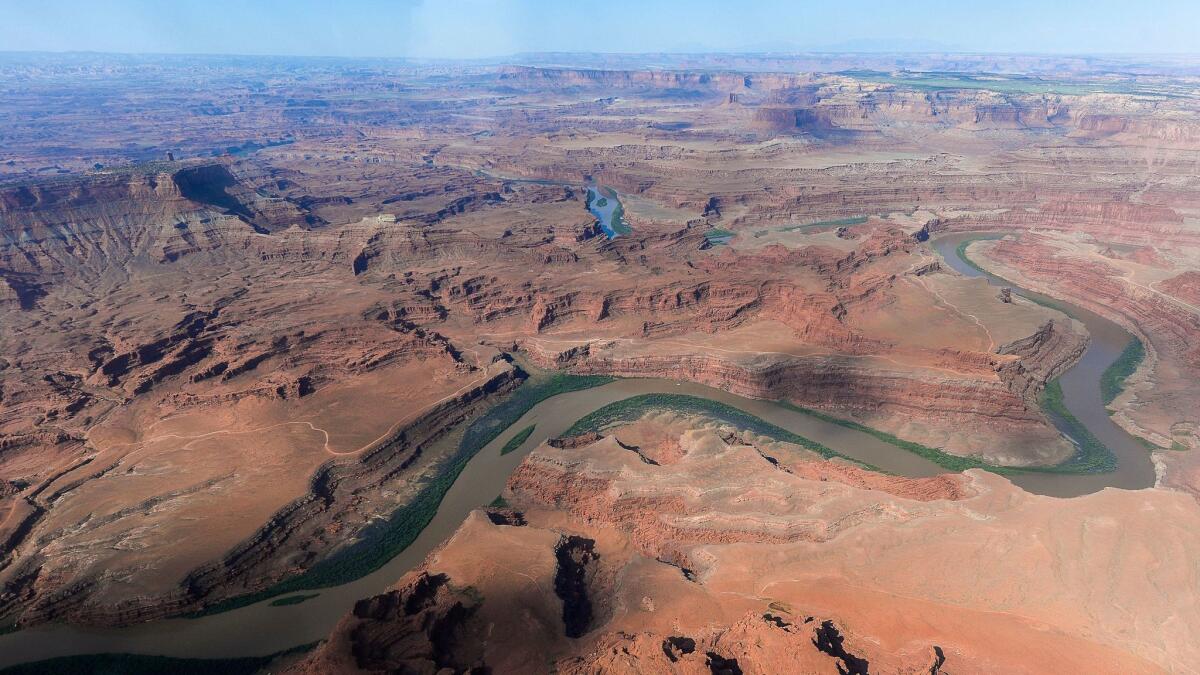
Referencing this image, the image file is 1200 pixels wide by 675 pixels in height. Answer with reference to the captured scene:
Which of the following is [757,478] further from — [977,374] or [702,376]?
[977,374]

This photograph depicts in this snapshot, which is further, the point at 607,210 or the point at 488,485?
the point at 607,210

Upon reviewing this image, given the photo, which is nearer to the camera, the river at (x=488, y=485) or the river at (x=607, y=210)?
the river at (x=488, y=485)

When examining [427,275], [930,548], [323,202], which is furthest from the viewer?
[323,202]

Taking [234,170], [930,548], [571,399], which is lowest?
[571,399]

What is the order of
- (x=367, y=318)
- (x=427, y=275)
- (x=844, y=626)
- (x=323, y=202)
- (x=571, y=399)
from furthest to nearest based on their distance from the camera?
(x=323, y=202) < (x=427, y=275) < (x=367, y=318) < (x=571, y=399) < (x=844, y=626)

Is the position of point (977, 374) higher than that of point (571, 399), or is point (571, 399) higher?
point (977, 374)

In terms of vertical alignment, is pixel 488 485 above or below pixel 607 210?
below

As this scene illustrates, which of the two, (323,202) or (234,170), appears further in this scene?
(234,170)

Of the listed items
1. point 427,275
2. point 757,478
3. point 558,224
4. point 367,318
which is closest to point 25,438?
point 367,318
